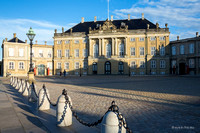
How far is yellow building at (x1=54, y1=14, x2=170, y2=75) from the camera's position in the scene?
3834 centimetres

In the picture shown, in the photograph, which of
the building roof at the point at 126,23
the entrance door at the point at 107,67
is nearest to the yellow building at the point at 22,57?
the building roof at the point at 126,23

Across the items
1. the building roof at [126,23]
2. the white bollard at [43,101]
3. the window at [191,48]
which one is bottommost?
the white bollard at [43,101]

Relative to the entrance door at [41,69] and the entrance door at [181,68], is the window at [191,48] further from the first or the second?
the entrance door at [41,69]

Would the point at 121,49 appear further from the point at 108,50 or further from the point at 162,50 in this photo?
the point at 162,50

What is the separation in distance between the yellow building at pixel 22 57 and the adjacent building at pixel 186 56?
110ft

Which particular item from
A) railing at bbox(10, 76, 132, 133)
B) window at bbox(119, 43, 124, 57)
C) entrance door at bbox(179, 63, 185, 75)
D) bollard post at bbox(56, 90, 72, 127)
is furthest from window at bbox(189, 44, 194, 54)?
bollard post at bbox(56, 90, 72, 127)

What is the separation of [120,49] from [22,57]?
2596 centimetres

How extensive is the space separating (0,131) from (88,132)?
2289 millimetres

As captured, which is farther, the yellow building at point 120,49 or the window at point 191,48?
the yellow building at point 120,49

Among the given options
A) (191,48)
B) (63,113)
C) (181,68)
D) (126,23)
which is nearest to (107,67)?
(126,23)

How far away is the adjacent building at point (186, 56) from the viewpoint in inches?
1347

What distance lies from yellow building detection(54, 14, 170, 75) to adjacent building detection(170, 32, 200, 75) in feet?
7.04

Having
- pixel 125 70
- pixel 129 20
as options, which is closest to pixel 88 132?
pixel 125 70

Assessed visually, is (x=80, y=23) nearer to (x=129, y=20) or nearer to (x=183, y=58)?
(x=129, y=20)
